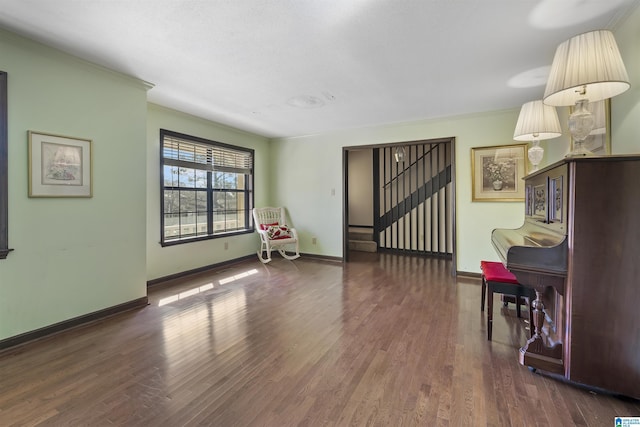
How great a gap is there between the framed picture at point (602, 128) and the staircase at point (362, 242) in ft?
15.2

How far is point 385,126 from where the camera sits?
4914mm

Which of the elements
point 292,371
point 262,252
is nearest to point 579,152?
point 292,371

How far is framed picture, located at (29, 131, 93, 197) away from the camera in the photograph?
7.82 ft

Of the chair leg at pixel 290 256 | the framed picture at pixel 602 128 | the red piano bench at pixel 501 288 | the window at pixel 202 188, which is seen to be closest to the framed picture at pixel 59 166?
the window at pixel 202 188

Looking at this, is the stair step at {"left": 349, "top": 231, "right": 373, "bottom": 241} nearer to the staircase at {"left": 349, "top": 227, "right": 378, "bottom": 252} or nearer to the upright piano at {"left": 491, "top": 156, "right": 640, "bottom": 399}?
the staircase at {"left": 349, "top": 227, "right": 378, "bottom": 252}

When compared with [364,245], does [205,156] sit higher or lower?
higher

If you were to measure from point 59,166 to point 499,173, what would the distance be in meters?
5.10

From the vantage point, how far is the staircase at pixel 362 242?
21.6 ft

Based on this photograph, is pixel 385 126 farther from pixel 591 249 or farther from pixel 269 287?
pixel 591 249

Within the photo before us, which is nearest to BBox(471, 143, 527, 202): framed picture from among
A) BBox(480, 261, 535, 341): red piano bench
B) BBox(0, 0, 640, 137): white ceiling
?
BBox(0, 0, 640, 137): white ceiling

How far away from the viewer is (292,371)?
1.96m

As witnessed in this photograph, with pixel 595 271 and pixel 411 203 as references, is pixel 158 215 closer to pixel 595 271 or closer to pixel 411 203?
pixel 595 271

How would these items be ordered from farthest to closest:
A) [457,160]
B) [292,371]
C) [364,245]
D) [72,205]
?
[364,245] → [457,160] → [72,205] → [292,371]

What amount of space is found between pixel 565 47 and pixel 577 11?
26.1 inches
